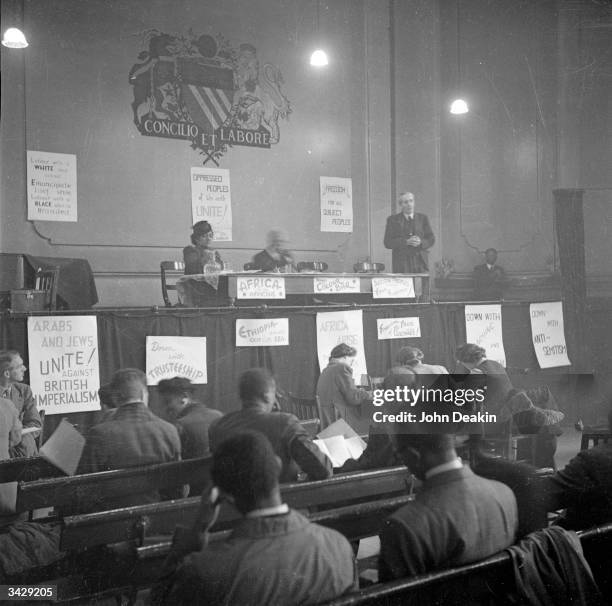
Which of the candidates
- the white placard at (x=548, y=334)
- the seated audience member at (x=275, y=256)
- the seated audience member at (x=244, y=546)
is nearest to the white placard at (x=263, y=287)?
the seated audience member at (x=275, y=256)

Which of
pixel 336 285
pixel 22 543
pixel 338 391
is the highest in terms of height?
pixel 336 285

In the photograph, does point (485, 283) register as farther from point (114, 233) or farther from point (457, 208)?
point (114, 233)

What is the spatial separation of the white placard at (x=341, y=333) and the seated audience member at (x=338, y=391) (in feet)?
0.23

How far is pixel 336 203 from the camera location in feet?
24.4

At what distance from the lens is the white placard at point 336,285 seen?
16.4 feet

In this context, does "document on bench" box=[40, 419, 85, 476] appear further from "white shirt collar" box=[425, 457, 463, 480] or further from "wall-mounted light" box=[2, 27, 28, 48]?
"wall-mounted light" box=[2, 27, 28, 48]

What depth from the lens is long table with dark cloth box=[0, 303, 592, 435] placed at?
2395mm

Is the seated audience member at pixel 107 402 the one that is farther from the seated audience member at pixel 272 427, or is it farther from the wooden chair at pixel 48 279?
the wooden chair at pixel 48 279

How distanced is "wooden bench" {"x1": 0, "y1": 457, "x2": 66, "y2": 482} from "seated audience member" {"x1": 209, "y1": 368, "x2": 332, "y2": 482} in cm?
83

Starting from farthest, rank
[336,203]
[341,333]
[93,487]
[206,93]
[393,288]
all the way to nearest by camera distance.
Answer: [336,203]
[206,93]
[393,288]
[341,333]
[93,487]

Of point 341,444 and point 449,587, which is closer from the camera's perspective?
point 449,587

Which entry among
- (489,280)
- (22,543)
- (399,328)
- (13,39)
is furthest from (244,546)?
(13,39)

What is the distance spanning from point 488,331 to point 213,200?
4966 millimetres

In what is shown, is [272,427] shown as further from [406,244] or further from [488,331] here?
[406,244]
